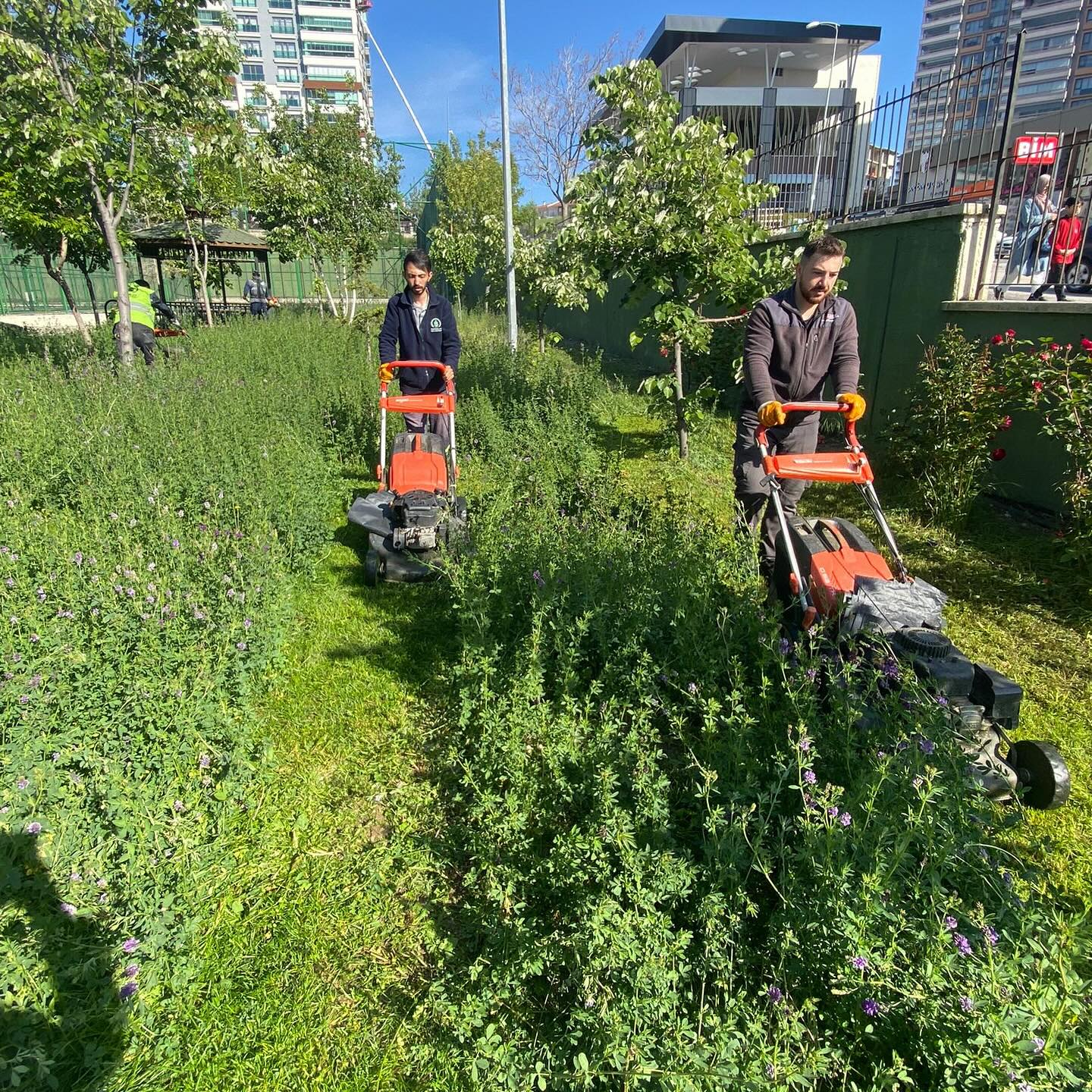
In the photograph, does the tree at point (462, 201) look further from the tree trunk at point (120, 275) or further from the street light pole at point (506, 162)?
the tree trunk at point (120, 275)

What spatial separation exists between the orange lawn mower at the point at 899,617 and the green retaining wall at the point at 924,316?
9.41 ft

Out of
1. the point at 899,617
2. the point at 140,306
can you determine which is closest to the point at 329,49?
the point at 140,306

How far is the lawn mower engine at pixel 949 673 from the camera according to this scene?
239 cm

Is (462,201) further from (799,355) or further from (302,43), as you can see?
(302,43)

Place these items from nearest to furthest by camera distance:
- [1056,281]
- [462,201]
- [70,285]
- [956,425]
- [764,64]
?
[956,425] → [1056,281] → [462,201] → [70,285] → [764,64]

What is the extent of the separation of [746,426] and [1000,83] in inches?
193

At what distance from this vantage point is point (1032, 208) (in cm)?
640

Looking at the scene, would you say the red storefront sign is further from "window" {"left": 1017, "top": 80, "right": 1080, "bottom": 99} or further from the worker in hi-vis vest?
"window" {"left": 1017, "top": 80, "right": 1080, "bottom": 99}

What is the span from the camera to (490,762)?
278 centimetres

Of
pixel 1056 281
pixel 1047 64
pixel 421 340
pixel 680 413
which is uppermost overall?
pixel 1047 64

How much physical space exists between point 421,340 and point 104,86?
4196mm

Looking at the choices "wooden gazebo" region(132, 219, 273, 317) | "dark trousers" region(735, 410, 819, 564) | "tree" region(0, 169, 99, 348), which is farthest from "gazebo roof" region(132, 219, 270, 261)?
"dark trousers" region(735, 410, 819, 564)

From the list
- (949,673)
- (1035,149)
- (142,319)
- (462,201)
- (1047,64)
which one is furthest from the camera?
(1047,64)

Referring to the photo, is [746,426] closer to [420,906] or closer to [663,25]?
[420,906]
